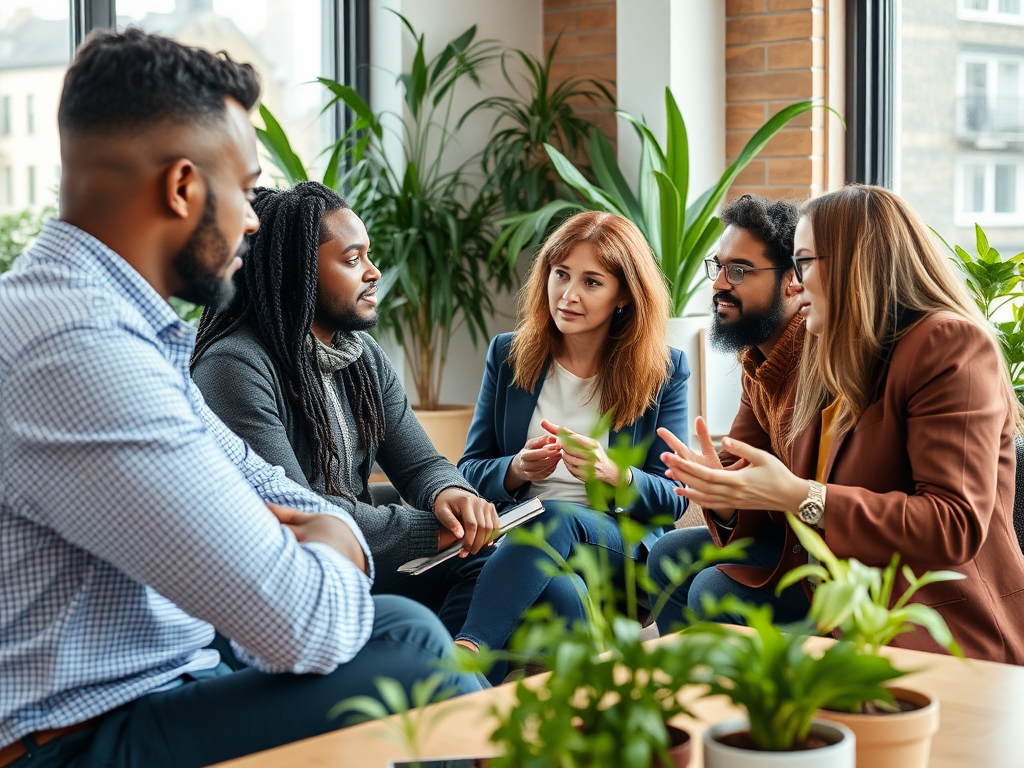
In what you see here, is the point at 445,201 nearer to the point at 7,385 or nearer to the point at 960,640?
the point at 960,640

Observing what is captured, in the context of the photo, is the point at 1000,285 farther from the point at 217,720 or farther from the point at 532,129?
the point at 217,720

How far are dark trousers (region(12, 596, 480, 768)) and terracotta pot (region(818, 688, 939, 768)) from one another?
559mm

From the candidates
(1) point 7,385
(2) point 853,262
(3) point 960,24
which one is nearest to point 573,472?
(2) point 853,262

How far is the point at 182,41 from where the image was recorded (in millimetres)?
3555

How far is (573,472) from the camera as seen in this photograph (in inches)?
100

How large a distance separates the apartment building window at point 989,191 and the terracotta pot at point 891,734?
132 inches

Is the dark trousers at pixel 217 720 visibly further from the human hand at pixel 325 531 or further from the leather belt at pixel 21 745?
the human hand at pixel 325 531

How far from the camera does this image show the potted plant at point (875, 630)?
2.94ft

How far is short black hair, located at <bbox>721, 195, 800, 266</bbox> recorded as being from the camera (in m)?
2.75

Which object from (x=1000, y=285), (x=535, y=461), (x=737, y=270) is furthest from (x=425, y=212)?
(x=1000, y=285)

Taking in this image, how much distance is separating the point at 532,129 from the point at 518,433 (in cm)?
188

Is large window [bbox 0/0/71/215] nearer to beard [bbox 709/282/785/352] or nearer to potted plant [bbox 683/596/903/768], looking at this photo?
beard [bbox 709/282/785/352]

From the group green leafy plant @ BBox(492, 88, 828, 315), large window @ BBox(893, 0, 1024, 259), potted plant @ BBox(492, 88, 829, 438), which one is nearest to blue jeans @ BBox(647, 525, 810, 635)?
potted plant @ BBox(492, 88, 829, 438)

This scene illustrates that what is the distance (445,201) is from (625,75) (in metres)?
0.81
